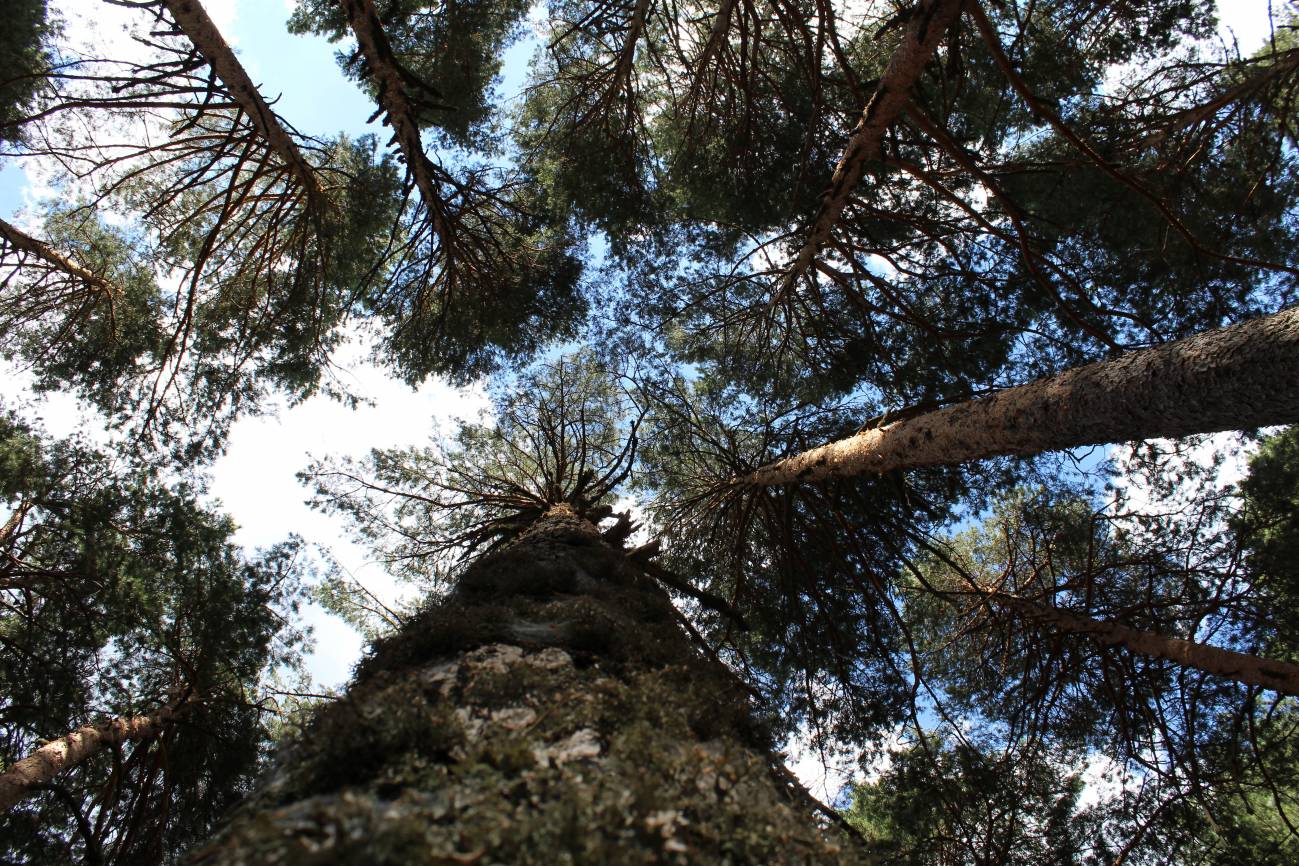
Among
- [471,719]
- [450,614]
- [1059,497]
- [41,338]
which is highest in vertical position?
[41,338]

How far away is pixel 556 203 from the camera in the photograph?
7.34 m

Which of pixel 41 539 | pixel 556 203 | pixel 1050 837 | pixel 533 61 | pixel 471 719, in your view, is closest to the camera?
pixel 471 719

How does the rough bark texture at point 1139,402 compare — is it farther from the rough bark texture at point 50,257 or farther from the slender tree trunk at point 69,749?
the rough bark texture at point 50,257

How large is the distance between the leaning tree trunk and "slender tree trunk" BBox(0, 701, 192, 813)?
424cm

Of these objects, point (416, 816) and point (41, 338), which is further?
point (41, 338)

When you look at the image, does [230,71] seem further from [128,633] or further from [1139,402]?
[128,633]

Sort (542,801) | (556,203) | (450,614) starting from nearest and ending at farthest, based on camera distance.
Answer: (542,801) < (450,614) < (556,203)

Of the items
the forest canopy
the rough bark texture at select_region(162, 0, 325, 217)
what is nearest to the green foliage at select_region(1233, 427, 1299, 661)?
the forest canopy

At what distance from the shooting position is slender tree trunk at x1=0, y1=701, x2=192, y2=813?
179 inches

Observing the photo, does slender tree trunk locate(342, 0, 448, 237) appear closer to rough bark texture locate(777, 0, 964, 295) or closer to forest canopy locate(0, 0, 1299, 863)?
forest canopy locate(0, 0, 1299, 863)

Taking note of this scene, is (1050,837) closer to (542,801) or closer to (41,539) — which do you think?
(542,801)

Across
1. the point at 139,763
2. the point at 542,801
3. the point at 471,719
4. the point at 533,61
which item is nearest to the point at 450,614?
the point at 471,719

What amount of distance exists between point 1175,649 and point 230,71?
23.6 feet

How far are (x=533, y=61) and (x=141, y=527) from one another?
710cm
